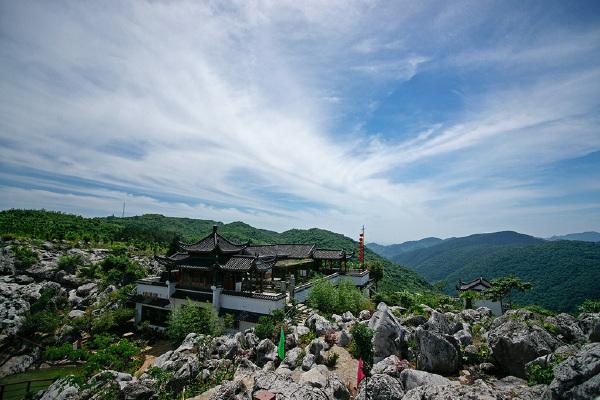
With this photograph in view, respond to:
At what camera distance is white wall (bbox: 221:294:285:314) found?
2564 centimetres

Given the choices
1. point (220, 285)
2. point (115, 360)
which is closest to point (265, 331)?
point (220, 285)

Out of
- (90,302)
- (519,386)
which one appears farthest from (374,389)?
(90,302)

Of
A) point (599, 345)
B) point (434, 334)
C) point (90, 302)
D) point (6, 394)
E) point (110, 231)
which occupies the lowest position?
point (6, 394)

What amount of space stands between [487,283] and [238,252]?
3340 centimetres

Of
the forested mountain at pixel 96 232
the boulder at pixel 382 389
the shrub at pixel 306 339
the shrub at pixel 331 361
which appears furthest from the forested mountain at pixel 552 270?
the boulder at pixel 382 389

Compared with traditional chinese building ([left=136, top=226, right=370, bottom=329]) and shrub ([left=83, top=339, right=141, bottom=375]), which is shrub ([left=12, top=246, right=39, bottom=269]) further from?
shrub ([left=83, top=339, right=141, bottom=375])

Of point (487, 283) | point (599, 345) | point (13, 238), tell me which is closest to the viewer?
point (599, 345)

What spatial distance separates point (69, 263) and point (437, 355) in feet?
158

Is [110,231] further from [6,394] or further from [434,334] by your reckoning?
[434,334]

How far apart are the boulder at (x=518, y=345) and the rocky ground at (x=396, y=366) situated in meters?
0.04

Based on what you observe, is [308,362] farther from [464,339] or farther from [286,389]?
[464,339]

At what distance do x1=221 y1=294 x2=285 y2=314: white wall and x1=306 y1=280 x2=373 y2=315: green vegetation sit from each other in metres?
3.26

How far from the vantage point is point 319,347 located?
1786 cm

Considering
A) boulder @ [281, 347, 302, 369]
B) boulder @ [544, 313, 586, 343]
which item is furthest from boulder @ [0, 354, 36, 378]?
boulder @ [544, 313, 586, 343]
